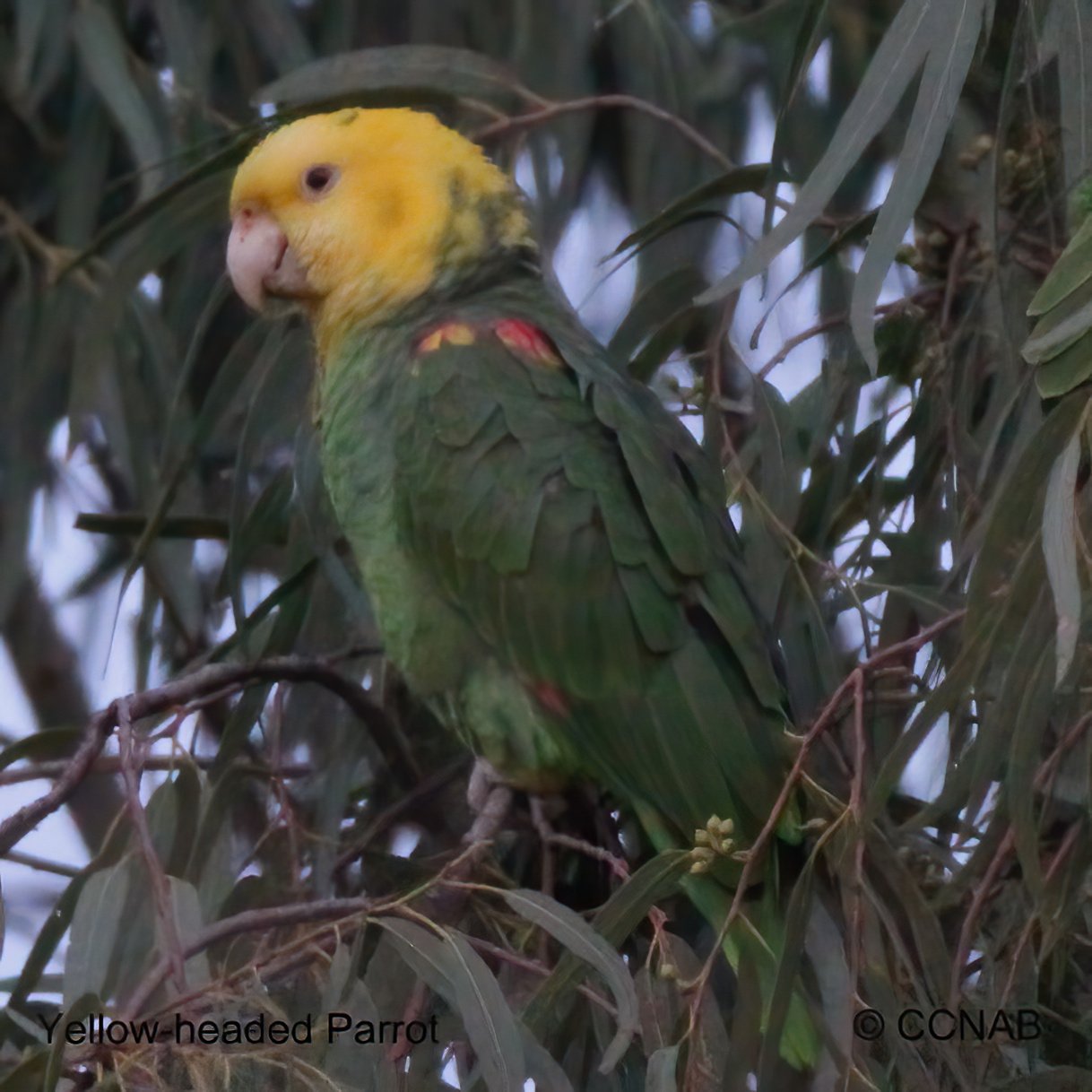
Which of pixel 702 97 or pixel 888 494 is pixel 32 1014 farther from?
pixel 702 97

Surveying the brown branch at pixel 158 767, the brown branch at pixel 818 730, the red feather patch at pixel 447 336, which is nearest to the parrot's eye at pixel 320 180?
the red feather patch at pixel 447 336

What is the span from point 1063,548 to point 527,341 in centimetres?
77

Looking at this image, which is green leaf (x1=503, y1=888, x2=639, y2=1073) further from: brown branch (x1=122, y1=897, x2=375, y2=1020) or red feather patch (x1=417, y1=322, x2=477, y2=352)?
red feather patch (x1=417, y1=322, x2=477, y2=352)

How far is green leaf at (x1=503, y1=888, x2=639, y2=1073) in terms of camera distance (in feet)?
3.15

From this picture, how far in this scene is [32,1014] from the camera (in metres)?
1.48

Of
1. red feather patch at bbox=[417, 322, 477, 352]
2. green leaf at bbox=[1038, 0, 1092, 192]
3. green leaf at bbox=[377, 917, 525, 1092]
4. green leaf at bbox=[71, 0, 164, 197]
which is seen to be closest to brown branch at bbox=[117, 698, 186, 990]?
green leaf at bbox=[377, 917, 525, 1092]

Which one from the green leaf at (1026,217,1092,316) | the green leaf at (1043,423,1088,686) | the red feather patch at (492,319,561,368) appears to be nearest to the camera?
the green leaf at (1043,423,1088,686)

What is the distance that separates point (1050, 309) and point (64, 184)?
1.65 metres

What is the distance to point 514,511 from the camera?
1.47 metres

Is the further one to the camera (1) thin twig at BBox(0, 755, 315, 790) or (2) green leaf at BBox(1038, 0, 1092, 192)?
(1) thin twig at BBox(0, 755, 315, 790)

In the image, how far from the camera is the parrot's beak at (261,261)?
1.70 m

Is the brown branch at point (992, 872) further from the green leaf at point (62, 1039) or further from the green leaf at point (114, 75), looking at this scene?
the green leaf at point (114, 75)

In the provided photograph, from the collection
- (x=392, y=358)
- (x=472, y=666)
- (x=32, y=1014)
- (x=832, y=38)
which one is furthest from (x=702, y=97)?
(x=32, y=1014)

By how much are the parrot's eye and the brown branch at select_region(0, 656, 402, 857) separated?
513 millimetres
